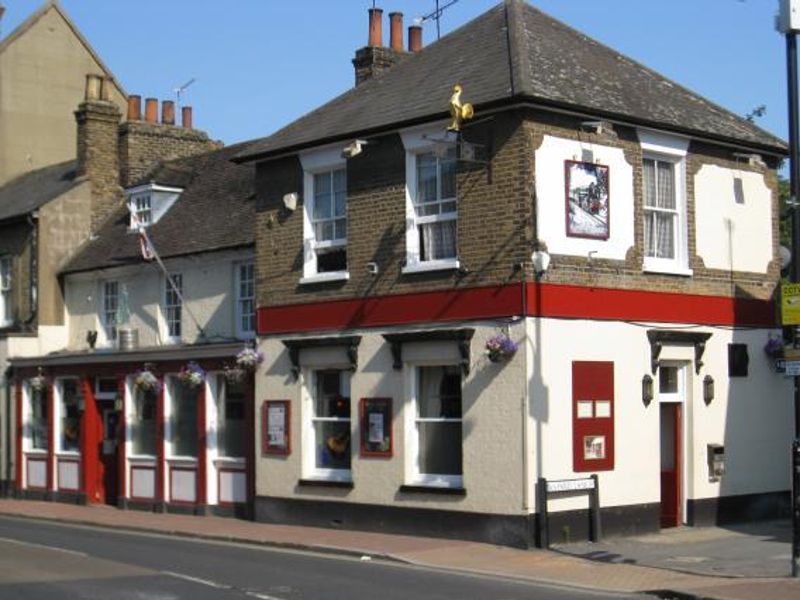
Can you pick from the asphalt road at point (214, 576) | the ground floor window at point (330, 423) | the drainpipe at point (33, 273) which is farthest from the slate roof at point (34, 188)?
the asphalt road at point (214, 576)

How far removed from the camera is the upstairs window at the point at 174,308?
2559cm

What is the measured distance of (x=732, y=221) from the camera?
20688mm

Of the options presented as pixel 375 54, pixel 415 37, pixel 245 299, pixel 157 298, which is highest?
pixel 415 37

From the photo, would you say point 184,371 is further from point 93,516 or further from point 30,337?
point 30,337

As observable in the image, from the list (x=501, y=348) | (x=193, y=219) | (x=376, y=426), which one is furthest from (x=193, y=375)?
(x=501, y=348)

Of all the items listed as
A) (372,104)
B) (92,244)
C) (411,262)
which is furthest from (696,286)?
(92,244)

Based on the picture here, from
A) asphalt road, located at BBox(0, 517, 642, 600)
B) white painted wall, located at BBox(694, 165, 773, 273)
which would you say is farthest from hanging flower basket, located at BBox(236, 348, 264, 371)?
white painted wall, located at BBox(694, 165, 773, 273)

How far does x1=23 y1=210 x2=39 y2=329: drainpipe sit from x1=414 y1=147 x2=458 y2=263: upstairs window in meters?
13.4

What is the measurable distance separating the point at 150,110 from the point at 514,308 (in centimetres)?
1785

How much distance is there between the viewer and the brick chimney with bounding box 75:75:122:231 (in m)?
30.4

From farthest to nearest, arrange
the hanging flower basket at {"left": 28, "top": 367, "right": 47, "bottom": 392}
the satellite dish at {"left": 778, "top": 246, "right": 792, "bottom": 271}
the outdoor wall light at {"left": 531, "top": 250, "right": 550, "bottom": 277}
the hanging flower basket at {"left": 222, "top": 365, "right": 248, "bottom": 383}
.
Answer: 1. the hanging flower basket at {"left": 28, "top": 367, "right": 47, "bottom": 392}
2. the satellite dish at {"left": 778, "top": 246, "right": 792, "bottom": 271}
3. the hanging flower basket at {"left": 222, "top": 365, "right": 248, "bottom": 383}
4. the outdoor wall light at {"left": 531, "top": 250, "right": 550, "bottom": 277}

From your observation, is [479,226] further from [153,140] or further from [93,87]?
[93,87]

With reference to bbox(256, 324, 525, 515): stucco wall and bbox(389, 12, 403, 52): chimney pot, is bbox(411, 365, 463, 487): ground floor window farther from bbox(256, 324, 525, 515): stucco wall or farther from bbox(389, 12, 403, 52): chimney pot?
bbox(389, 12, 403, 52): chimney pot

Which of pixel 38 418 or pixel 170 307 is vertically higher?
pixel 170 307
